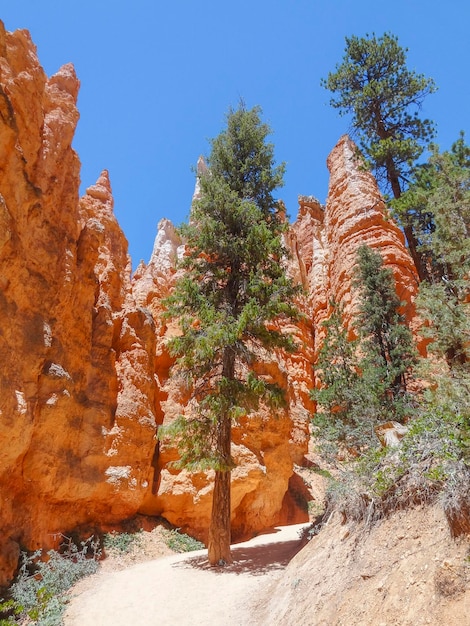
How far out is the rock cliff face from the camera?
439 inches

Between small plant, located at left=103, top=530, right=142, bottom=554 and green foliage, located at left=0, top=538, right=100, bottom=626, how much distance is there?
1.75 ft

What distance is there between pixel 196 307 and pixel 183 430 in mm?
3514

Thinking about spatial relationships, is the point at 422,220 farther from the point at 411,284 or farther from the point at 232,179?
the point at 411,284

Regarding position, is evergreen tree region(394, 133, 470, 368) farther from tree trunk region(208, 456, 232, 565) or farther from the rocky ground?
tree trunk region(208, 456, 232, 565)

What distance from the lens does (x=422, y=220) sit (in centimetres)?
1370

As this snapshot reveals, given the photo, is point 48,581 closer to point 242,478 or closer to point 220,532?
point 220,532

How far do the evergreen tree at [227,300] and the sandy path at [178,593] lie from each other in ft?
3.26

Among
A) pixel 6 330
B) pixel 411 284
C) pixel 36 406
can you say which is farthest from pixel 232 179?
pixel 411 284

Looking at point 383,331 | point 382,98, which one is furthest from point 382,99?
point 383,331

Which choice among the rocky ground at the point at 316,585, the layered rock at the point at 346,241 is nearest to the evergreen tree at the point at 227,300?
the rocky ground at the point at 316,585

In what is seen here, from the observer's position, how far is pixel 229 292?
12.7m

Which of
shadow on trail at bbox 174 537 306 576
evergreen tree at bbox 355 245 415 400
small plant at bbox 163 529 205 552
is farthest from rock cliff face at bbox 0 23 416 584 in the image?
evergreen tree at bbox 355 245 415 400

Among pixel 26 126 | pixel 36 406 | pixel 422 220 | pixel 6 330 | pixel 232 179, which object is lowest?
pixel 36 406

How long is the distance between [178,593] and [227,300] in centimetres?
736
